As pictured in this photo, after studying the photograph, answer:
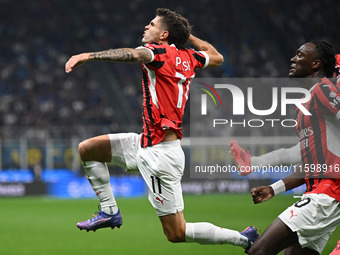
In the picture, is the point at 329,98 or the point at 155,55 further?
the point at 155,55

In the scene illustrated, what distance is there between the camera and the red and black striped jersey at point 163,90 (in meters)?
5.45

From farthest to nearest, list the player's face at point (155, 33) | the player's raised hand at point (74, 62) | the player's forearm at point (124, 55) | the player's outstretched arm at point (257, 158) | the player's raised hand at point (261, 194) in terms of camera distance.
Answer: the player's face at point (155, 33) → the player's outstretched arm at point (257, 158) → the player's raised hand at point (261, 194) → the player's forearm at point (124, 55) → the player's raised hand at point (74, 62)

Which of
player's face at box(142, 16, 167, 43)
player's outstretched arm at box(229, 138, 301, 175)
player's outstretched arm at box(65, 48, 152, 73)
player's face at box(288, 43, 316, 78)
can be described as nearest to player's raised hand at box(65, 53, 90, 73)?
player's outstretched arm at box(65, 48, 152, 73)

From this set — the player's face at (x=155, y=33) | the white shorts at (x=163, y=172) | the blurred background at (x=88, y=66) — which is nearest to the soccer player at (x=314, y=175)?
the white shorts at (x=163, y=172)

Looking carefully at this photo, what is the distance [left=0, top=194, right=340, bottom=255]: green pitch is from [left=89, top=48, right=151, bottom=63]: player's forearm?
383cm

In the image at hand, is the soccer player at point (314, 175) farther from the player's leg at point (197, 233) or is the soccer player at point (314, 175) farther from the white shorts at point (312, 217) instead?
the player's leg at point (197, 233)

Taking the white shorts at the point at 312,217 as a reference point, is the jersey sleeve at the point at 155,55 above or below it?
above

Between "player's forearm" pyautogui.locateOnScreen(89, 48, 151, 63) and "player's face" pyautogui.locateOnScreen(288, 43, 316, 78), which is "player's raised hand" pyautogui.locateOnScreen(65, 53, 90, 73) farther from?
"player's face" pyautogui.locateOnScreen(288, 43, 316, 78)

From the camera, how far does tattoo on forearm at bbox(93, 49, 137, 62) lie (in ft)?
16.0

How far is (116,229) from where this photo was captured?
11273 mm

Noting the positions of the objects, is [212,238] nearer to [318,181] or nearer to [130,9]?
[318,181]

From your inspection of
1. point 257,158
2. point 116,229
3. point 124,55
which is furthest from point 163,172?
point 116,229

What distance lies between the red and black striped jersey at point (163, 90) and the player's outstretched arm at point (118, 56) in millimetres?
169

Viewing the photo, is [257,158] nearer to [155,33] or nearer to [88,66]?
[155,33]
